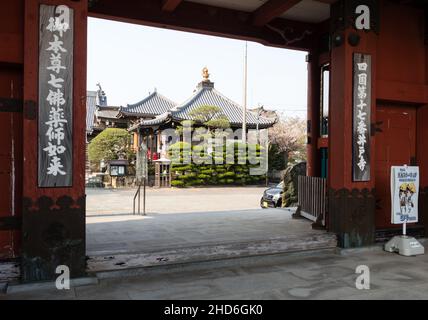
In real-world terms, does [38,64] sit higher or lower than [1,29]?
lower

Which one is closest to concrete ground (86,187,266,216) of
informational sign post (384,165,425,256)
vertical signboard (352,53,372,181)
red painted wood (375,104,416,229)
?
red painted wood (375,104,416,229)

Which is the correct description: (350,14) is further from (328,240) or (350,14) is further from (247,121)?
(247,121)

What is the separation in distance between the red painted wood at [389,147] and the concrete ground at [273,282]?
1381 millimetres

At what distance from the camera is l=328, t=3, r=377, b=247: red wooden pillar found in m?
6.74

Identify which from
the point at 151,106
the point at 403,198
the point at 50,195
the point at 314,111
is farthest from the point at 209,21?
the point at 151,106

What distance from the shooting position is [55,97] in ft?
15.9

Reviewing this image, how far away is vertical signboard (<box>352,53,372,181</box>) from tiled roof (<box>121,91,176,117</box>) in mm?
33431

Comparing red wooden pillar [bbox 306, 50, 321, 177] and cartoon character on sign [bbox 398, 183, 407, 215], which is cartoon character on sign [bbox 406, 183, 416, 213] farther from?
red wooden pillar [bbox 306, 50, 321, 177]

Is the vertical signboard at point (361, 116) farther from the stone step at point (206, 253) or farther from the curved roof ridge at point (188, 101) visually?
the curved roof ridge at point (188, 101)

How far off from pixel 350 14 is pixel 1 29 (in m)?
5.60

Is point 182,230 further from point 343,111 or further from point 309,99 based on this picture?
point 309,99

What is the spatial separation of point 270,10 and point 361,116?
2.86 metres

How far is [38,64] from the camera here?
477 centimetres
